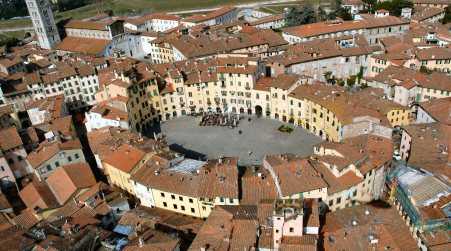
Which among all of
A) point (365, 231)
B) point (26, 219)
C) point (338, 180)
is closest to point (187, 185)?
point (338, 180)

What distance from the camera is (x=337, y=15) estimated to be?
144000 mm

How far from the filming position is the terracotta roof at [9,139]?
2830 inches

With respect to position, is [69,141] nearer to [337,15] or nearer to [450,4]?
[337,15]

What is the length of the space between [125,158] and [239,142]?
26.1 metres

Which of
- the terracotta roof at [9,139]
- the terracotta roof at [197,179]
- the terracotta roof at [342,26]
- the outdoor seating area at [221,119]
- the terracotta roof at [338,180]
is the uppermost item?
the terracotta roof at [342,26]

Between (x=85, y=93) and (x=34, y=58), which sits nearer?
(x=85, y=93)

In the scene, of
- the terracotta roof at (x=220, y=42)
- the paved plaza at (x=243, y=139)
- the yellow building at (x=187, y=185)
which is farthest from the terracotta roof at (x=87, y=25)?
the yellow building at (x=187, y=185)

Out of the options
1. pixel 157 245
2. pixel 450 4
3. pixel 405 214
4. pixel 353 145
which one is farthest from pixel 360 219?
pixel 450 4

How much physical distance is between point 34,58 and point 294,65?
77732 millimetres

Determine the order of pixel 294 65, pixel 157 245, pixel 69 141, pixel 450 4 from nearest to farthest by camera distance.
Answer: pixel 157 245, pixel 69 141, pixel 294 65, pixel 450 4

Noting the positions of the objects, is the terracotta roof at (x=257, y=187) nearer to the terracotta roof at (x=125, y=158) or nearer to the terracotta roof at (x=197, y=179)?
the terracotta roof at (x=197, y=179)

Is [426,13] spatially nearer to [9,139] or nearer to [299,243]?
[299,243]

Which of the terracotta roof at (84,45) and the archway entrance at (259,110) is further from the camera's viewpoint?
the terracotta roof at (84,45)

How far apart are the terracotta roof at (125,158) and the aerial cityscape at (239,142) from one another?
23 centimetres
